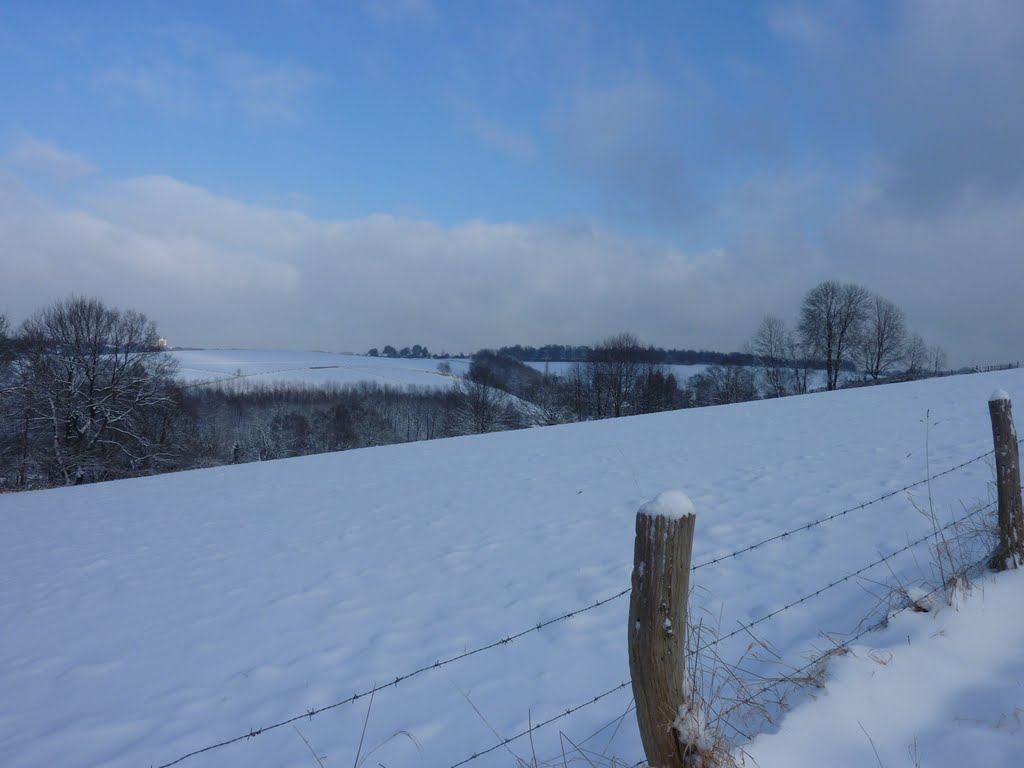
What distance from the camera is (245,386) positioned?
70.2 metres

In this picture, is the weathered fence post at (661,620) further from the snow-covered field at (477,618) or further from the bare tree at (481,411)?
the bare tree at (481,411)

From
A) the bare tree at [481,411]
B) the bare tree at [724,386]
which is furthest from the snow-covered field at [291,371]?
the bare tree at [724,386]

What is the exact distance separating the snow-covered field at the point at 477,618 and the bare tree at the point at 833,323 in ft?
137

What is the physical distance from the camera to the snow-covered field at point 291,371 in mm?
78625

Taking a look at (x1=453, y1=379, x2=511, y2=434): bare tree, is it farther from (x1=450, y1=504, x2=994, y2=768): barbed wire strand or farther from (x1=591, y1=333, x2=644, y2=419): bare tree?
(x1=450, y1=504, x2=994, y2=768): barbed wire strand

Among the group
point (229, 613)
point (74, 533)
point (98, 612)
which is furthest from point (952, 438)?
point (74, 533)

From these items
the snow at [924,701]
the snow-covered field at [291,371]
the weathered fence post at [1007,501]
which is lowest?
the snow at [924,701]

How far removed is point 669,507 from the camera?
1.80 m

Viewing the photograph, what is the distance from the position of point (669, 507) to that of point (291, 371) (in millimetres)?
94141

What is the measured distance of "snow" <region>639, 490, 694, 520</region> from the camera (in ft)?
5.90

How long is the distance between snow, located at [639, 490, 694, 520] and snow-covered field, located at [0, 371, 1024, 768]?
1105 millimetres

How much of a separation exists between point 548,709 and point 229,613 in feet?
12.6

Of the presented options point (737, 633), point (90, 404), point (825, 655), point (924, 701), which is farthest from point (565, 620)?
point (90, 404)

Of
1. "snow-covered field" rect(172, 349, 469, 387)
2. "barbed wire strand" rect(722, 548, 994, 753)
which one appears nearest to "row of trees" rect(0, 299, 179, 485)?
"barbed wire strand" rect(722, 548, 994, 753)
